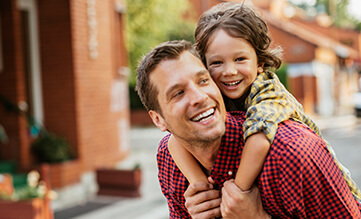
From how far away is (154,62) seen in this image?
1802 millimetres

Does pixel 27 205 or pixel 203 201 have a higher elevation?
pixel 203 201

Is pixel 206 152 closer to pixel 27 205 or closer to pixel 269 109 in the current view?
pixel 269 109

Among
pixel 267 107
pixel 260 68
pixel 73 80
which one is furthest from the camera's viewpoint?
pixel 73 80

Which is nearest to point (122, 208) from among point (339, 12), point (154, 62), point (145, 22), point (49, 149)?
point (49, 149)

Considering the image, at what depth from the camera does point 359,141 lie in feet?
49.3

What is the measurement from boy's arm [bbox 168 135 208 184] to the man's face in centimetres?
17

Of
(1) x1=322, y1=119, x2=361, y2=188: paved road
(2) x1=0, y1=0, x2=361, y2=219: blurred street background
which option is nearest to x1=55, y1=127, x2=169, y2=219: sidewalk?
(2) x1=0, y1=0, x2=361, y2=219: blurred street background

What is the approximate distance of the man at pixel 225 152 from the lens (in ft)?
5.21

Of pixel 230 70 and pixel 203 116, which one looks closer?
pixel 203 116

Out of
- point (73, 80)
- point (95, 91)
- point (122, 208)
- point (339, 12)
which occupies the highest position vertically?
point (339, 12)

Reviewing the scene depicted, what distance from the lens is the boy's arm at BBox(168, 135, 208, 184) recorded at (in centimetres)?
193

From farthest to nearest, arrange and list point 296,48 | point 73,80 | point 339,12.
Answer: point 339,12 → point 296,48 → point 73,80

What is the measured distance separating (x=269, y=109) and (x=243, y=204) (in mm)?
378

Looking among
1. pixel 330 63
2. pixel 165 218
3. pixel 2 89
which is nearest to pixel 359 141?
pixel 165 218
